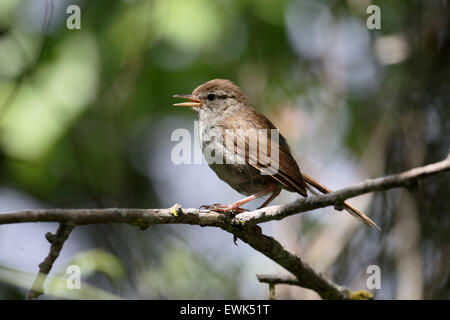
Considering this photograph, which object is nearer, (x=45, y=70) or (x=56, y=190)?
(x=45, y=70)

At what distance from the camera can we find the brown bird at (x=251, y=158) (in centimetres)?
457

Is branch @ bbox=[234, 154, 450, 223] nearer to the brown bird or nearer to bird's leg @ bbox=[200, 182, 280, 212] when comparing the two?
bird's leg @ bbox=[200, 182, 280, 212]

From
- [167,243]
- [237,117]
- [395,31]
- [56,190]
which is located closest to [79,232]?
[56,190]

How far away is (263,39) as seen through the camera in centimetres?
653

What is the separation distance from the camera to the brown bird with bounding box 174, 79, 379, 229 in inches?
180

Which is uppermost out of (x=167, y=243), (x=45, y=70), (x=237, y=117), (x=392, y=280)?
(x=45, y=70)

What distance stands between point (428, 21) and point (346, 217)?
2.31 m

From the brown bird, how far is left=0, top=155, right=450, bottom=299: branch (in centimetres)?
64

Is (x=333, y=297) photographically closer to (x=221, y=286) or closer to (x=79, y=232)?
(x=221, y=286)

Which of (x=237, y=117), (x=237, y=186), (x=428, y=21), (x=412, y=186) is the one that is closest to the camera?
(x=412, y=186)

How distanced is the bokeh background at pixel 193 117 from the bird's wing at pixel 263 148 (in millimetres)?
831

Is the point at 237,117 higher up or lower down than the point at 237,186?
higher up

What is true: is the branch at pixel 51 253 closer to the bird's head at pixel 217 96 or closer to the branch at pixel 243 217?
the branch at pixel 243 217

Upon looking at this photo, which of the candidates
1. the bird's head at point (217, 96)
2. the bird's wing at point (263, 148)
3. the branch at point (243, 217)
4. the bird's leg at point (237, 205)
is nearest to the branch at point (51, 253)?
the branch at point (243, 217)
